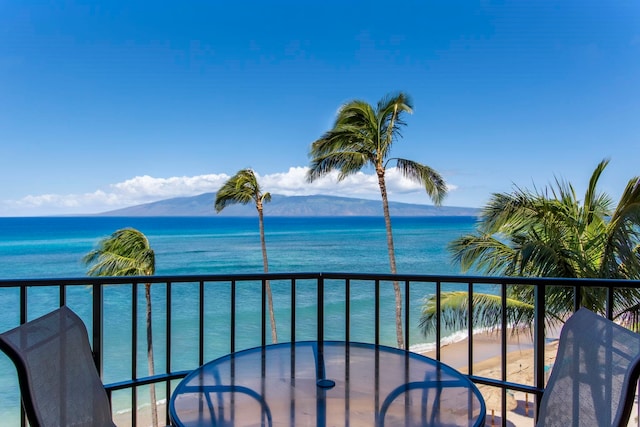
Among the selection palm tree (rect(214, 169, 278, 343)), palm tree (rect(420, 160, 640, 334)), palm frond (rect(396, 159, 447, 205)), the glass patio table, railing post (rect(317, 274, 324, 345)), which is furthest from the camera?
palm tree (rect(214, 169, 278, 343))

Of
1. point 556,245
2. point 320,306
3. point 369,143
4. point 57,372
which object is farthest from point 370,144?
point 57,372

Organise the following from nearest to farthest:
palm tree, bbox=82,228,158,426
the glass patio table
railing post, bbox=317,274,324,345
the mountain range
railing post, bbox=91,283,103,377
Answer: the glass patio table → railing post, bbox=91,283,103,377 → railing post, bbox=317,274,324,345 → palm tree, bbox=82,228,158,426 → the mountain range

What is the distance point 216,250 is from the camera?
88.2ft

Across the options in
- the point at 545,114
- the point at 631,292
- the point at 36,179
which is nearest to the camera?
the point at 631,292

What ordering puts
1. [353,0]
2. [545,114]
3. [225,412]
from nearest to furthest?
[225,412] < [353,0] < [545,114]

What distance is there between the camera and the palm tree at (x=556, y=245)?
15.6ft

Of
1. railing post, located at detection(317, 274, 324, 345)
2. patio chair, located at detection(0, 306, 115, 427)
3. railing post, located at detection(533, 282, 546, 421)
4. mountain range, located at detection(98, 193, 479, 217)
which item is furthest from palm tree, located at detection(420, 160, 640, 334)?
mountain range, located at detection(98, 193, 479, 217)

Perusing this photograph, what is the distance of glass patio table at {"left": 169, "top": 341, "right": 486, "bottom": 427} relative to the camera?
37.9 inches

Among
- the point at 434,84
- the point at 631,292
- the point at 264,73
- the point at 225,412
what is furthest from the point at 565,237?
the point at 264,73

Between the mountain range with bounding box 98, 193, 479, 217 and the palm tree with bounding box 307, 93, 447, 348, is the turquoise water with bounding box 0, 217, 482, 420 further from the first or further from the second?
the mountain range with bounding box 98, 193, 479, 217

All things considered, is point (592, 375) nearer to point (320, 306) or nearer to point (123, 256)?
point (320, 306)

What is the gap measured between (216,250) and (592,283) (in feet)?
88.3

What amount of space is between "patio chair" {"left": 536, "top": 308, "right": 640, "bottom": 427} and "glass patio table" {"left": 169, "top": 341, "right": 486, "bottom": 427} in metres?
0.27

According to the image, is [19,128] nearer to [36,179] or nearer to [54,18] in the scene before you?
[36,179]
